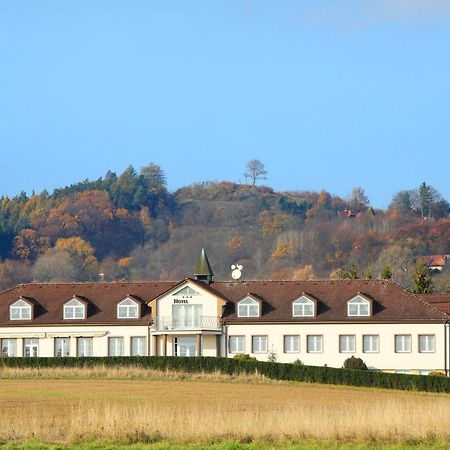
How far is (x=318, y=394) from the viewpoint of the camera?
6278 centimetres

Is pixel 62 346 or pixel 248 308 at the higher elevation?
pixel 248 308

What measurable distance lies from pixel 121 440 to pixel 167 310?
2190 inches

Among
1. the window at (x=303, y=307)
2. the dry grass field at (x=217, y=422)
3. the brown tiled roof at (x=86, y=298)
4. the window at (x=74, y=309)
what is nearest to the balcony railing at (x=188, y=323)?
the brown tiled roof at (x=86, y=298)

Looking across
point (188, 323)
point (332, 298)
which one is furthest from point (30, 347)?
point (332, 298)

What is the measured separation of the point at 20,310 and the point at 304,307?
18896mm

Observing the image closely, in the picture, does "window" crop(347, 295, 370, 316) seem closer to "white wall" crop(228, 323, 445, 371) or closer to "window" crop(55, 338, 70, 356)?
"white wall" crop(228, 323, 445, 371)

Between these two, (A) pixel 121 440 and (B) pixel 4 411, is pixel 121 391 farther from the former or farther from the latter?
(A) pixel 121 440

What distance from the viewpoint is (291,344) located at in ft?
295

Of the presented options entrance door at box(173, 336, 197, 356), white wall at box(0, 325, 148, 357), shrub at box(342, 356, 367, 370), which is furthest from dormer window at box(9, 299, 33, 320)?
shrub at box(342, 356, 367, 370)

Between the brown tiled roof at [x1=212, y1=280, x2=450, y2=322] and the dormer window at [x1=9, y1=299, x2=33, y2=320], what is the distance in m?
12.5

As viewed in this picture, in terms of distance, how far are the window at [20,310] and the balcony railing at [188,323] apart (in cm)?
894

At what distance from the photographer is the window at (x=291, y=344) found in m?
89.7

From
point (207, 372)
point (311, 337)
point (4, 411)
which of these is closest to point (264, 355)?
point (311, 337)

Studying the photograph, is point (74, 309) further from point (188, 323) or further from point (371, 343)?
point (371, 343)
